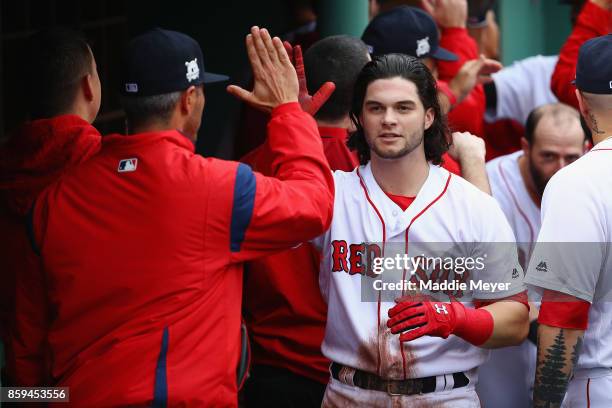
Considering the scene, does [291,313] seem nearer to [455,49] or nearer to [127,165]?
[127,165]

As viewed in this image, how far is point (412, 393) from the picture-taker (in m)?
2.92

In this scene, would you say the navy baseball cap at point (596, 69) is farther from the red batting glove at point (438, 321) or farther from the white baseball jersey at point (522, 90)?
the white baseball jersey at point (522, 90)

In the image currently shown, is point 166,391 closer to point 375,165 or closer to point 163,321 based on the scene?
point 163,321

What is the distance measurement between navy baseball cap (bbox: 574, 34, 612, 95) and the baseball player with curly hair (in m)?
0.44

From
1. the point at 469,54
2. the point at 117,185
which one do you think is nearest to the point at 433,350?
the point at 117,185

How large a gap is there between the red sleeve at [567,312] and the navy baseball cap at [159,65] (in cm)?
116

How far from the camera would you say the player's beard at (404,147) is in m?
3.06

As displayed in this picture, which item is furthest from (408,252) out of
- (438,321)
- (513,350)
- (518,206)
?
(518,206)

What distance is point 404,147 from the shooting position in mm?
3072

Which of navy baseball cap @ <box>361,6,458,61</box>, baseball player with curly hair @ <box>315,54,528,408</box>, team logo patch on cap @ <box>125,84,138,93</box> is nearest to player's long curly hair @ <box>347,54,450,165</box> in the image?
baseball player with curly hair @ <box>315,54,528,408</box>

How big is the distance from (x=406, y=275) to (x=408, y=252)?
7cm

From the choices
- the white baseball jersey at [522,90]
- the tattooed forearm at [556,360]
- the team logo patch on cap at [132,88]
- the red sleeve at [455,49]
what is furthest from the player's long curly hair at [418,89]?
the white baseball jersey at [522,90]

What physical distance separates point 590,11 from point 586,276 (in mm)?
2399

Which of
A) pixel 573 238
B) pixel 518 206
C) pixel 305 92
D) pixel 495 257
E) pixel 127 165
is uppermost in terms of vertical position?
pixel 305 92
